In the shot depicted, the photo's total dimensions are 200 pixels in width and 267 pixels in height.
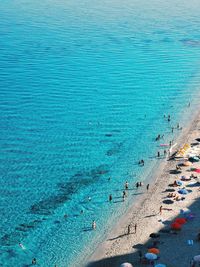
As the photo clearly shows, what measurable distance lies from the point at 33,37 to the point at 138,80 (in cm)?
4847

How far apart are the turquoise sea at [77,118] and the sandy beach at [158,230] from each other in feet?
5.31

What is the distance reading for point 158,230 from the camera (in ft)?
172

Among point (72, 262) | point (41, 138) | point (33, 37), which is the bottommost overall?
point (72, 262)

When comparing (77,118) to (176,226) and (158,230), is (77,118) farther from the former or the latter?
(176,226)

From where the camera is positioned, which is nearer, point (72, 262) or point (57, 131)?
point (72, 262)

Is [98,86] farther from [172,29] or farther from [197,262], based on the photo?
[172,29]

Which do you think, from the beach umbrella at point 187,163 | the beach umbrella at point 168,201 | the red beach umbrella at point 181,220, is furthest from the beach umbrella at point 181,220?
the beach umbrella at point 187,163

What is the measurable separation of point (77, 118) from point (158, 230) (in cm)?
3412

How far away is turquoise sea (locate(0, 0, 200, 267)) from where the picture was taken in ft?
175

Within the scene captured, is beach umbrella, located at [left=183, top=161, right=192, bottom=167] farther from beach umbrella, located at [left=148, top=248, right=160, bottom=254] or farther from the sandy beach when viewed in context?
beach umbrella, located at [left=148, top=248, right=160, bottom=254]

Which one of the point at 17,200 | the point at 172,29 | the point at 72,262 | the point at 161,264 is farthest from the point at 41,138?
the point at 172,29

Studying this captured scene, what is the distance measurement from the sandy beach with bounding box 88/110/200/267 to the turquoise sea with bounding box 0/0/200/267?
162 centimetres

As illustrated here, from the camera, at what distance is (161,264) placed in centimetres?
4594

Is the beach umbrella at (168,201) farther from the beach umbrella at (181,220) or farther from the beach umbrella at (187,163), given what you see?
the beach umbrella at (187,163)
